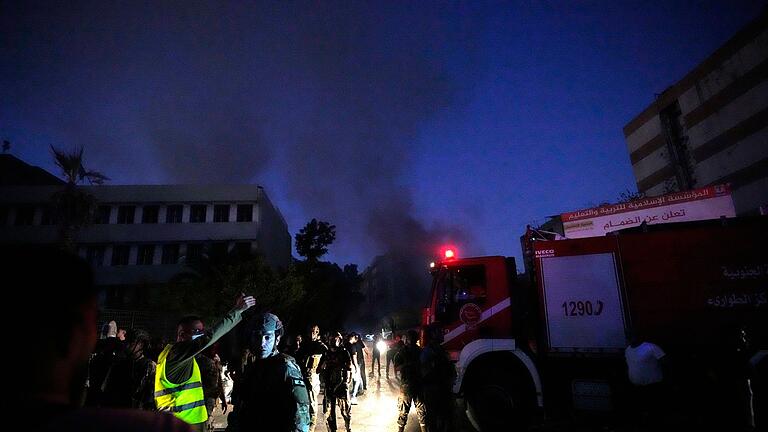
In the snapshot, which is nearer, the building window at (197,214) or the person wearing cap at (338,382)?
the person wearing cap at (338,382)

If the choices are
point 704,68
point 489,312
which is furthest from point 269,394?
point 704,68

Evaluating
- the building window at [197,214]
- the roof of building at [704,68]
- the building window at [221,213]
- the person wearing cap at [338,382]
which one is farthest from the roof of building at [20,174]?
the roof of building at [704,68]

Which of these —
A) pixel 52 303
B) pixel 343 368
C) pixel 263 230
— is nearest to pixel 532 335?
pixel 343 368

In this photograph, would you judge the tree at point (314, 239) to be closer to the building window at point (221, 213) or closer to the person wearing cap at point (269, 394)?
the building window at point (221, 213)

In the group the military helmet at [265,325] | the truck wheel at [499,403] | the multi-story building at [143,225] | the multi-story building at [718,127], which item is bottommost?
the truck wheel at [499,403]

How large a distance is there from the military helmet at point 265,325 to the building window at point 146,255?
103ft

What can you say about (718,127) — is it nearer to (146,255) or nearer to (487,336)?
(487,336)

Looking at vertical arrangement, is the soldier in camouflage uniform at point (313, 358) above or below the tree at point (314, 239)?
below

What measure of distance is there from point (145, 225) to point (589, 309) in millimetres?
32207

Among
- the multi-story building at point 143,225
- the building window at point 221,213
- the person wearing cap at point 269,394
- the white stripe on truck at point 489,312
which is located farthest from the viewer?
the building window at point 221,213

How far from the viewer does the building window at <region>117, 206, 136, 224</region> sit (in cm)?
2978

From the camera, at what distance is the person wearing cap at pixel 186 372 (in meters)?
3.12

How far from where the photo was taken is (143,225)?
29609mm

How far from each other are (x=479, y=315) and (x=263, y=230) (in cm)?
2777
